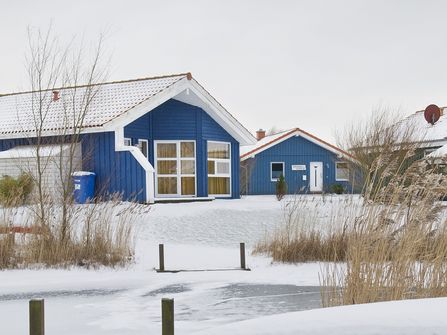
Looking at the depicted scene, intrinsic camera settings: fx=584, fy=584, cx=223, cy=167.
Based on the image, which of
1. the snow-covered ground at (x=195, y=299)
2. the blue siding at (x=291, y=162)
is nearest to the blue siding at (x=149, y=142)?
the snow-covered ground at (x=195, y=299)

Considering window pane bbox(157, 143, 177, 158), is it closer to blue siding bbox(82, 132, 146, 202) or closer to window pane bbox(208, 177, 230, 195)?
window pane bbox(208, 177, 230, 195)

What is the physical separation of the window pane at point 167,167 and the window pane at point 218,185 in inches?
69.8

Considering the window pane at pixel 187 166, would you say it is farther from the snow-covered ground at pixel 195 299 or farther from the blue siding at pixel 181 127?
the snow-covered ground at pixel 195 299

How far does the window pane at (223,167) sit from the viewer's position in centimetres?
2270

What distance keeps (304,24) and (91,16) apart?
4.78 m

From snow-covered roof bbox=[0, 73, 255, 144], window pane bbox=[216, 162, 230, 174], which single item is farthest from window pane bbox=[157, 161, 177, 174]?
snow-covered roof bbox=[0, 73, 255, 144]

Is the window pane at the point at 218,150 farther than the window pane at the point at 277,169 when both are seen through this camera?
No

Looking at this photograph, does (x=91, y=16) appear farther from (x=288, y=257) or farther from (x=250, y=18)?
(x=288, y=257)

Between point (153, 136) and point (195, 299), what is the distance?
1402 cm

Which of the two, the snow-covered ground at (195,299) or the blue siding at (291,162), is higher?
the blue siding at (291,162)

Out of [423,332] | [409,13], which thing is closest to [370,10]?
[409,13]

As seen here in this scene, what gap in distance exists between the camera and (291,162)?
32281 mm

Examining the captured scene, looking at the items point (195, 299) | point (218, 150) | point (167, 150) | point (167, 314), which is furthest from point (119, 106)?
point (167, 314)

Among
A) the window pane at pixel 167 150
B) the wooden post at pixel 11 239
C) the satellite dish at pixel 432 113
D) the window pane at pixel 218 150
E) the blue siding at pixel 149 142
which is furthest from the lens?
the satellite dish at pixel 432 113
